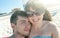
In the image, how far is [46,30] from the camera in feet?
4.44

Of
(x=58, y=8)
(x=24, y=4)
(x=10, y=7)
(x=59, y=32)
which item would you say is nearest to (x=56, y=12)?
(x=58, y=8)

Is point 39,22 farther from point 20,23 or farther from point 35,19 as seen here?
point 20,23

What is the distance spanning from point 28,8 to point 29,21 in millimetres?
116

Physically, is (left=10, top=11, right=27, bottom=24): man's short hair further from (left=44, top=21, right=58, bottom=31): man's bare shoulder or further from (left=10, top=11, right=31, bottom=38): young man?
(left=44, top=21, right=58, bottom=31): man's bare shoulder

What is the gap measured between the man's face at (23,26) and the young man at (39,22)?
45 mm

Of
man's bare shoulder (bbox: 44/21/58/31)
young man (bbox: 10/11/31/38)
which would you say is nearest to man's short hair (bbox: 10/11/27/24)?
young man (bbox: 10/11/31/38)

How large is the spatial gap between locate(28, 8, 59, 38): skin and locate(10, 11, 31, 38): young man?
5 cm

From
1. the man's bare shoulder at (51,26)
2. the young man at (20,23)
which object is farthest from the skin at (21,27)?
the man's bare shoulder at (51,26)

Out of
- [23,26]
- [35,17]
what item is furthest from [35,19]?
[23,26]

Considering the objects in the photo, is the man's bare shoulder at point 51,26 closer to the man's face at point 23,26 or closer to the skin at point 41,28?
the skin at point 41,28

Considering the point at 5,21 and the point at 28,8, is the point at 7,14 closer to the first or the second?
the point at 5,21

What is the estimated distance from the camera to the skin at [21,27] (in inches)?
53.7

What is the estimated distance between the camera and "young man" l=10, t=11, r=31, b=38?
1355 millimetres

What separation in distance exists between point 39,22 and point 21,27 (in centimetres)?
16
